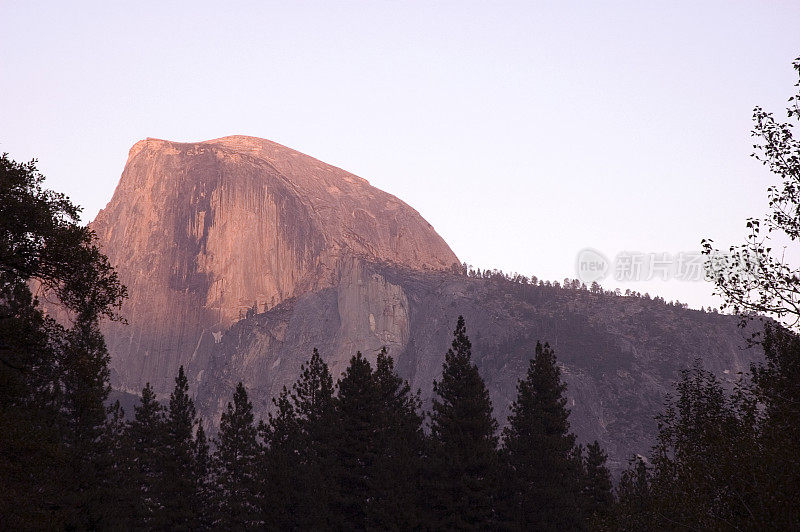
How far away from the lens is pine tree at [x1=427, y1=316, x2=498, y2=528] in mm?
52688

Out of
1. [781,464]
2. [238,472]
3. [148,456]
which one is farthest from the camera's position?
[148,456]

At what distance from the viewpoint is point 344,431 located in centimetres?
5709

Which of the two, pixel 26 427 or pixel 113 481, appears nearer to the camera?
pixel 26 427

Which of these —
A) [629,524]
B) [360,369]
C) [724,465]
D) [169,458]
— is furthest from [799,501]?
[169,458]

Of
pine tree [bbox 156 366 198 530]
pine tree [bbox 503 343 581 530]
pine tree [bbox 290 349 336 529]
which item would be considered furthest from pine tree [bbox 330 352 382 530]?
pine tree [bbox 156 366 198 530]

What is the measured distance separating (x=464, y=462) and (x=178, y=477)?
2272 centimetres

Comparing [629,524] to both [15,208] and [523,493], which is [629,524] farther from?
[15,208]

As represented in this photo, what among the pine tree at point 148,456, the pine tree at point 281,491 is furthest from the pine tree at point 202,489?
the pine tree at point 281,491

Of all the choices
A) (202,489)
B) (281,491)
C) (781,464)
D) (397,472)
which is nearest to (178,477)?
(202,489)

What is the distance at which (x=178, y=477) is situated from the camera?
6219 cm

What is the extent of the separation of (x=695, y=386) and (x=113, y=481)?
127 ft

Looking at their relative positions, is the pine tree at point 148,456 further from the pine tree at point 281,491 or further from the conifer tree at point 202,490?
the pine tree at point 281,491

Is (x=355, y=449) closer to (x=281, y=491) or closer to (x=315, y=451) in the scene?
(x=281, y=491)

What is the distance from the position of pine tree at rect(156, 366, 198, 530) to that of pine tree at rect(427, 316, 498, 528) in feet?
64.3
